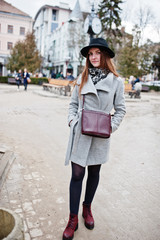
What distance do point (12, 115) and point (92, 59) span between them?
6.56 metres

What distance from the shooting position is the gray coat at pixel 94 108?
233cm

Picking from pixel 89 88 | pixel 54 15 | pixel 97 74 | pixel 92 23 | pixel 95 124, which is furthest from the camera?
pixel 54 15

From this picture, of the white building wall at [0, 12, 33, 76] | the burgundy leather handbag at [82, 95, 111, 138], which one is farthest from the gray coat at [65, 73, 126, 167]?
the white building wall at [0, 12, 33, 76]

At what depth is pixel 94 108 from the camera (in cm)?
237

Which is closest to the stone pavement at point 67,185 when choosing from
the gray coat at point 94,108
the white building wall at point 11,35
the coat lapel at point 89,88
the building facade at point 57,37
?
the gray coat at point 94,108

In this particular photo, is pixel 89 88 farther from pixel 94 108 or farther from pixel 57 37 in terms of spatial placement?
pixel 57 37

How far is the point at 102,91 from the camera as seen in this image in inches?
93.1

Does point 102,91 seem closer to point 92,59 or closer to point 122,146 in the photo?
point 92,59

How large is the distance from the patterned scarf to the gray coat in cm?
5

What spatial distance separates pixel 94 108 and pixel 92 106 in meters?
0.03

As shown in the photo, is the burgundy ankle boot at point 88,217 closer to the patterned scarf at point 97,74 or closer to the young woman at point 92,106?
the young woman at point 92,106

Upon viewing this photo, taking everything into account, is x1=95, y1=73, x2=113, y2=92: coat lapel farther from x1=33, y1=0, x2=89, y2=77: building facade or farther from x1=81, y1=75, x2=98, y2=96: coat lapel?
x1=33, y1=0, x2=89, y2=77: building facade

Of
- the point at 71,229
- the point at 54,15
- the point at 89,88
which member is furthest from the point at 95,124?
the point at 54,15

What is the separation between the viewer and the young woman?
7.68 feet
